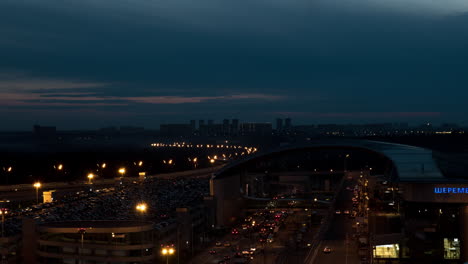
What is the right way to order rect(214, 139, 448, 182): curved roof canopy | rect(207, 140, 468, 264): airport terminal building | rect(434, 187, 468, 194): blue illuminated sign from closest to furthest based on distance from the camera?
1. rect(434, 187, 468, 194): blue illuminated sign
2. rect(207, 140, 468, 264): airport terminal building
3. rect(214, 139, 448, 182): curved roof canopy

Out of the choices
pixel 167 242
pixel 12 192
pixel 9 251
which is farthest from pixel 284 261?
pixel 12 192

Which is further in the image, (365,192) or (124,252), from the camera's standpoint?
(365,192)

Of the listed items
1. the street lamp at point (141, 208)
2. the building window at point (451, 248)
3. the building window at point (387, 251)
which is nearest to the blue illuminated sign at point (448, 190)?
the building window at point (451, 248)

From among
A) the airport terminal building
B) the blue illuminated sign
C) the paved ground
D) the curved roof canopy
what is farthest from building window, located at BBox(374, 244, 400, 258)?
the blue illuminated sign

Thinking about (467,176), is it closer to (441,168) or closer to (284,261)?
(441,168)

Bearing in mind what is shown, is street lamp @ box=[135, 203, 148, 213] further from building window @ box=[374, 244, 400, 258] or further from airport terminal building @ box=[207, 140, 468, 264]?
building window @ box=[374, 244, 400, 258]

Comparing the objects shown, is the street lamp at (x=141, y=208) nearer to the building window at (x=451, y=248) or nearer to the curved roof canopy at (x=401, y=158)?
the curved roof canopy at (x=401, y=158)
